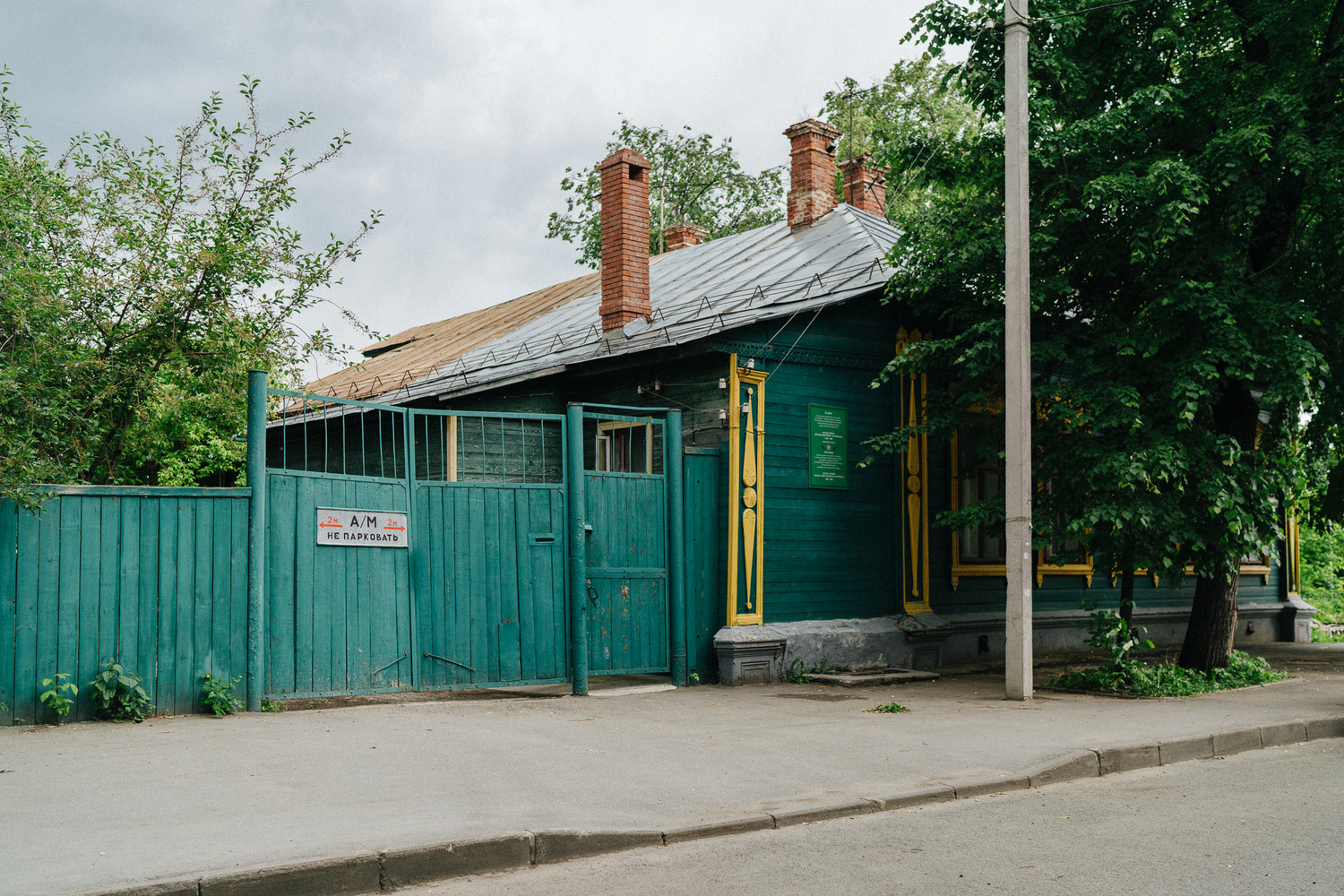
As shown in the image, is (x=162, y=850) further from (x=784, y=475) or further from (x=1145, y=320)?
(x=1145, y=320)

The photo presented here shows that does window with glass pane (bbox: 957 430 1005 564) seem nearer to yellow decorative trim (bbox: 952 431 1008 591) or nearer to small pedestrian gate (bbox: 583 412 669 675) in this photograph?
yellow decorative trim (bbox: 952 431 1008 591)

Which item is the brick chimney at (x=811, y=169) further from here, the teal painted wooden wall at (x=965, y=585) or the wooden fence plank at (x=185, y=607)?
the wooden fence plank at (x=185, y=607)

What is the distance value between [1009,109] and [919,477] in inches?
181

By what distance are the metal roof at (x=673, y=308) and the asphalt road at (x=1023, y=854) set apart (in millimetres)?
6343

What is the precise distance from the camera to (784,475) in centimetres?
1209

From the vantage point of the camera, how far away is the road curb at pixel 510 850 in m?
4.36

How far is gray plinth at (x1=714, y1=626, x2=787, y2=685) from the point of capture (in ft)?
37.0

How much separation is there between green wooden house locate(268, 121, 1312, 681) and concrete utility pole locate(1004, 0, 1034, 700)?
1955mm

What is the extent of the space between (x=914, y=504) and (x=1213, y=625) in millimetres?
3485

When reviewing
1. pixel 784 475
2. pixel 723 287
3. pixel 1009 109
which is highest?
pixel 1009 109

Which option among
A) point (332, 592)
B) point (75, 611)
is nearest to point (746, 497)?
point (332, 592)

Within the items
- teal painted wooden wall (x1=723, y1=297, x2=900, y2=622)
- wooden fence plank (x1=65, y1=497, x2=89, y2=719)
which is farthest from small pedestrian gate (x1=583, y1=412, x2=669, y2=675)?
wooden fence plank (x1=65, y1=497, x2=89, y2=719)

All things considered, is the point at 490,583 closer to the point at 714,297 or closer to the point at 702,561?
the point at 702,561

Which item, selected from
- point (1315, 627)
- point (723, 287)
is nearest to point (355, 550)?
point (723, 287)
